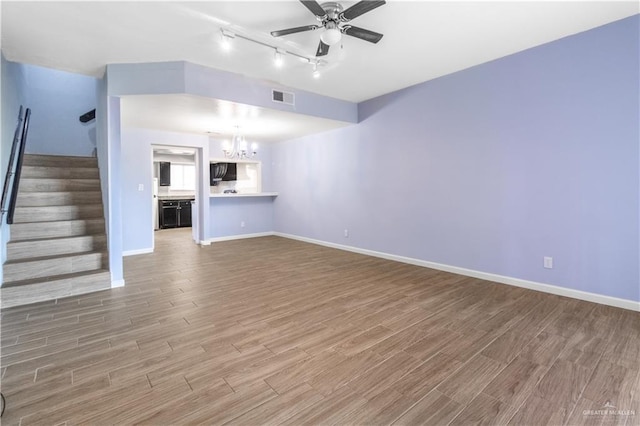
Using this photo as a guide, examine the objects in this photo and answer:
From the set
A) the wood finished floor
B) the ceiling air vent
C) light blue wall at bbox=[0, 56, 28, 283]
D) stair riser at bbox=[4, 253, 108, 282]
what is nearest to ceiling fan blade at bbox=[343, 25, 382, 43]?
the ceiling air vent

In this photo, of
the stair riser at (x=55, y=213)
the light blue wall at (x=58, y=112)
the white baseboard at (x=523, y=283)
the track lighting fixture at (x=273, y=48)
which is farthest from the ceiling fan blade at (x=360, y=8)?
the light blue wall at (x=58, y=112)

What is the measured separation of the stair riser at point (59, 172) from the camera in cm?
431

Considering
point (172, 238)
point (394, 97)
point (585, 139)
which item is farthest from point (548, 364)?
point (172, 238)

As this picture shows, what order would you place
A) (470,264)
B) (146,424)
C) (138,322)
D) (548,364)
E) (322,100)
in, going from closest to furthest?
1. (146,424)
2. (548,364)
3. (138,322)
4. (470,264)
5. (322,100)

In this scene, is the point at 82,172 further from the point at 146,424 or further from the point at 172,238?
the point at 146,424

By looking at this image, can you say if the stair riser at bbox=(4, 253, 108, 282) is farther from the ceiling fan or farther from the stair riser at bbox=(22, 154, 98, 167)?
the ceiling fan

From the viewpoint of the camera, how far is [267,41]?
10.4 ft

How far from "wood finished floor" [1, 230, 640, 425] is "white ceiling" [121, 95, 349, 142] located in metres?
2.44

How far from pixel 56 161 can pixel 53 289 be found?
2.63m

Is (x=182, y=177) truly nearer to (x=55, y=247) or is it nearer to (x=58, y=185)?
(x=58, y=185)

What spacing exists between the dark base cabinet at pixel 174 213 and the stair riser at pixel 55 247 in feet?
18.5

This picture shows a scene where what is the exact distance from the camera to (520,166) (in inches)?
140

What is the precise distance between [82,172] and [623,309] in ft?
23.5

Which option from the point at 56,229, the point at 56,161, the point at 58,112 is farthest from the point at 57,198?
the point at 58,112
